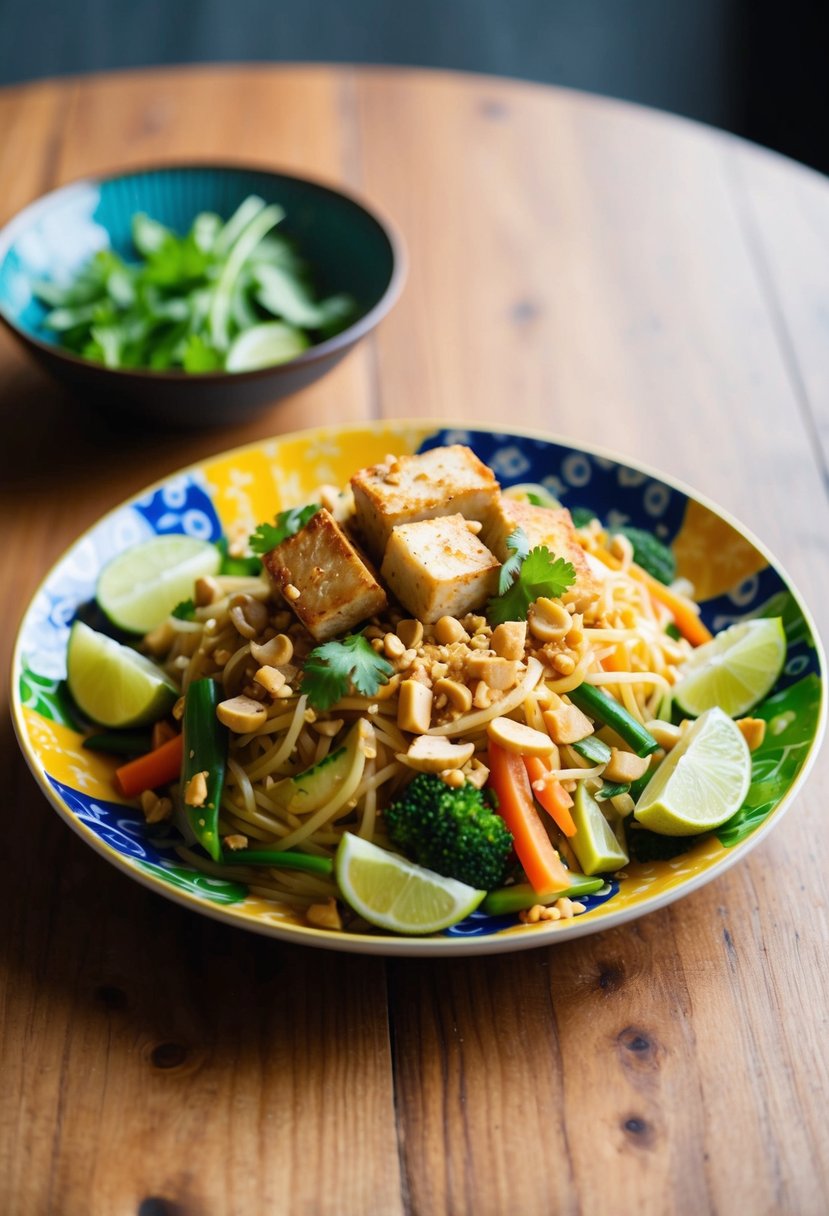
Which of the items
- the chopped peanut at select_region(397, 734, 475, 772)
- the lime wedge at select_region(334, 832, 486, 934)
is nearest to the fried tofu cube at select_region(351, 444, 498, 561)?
the chopped peanut at select_region(397, 734, 475, 772)

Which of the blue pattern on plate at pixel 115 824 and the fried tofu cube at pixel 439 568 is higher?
the fried tofu cube at pixel 439 568

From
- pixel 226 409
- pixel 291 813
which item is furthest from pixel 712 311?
pixel 291 813

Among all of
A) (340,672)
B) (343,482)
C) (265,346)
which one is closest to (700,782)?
(340,672)

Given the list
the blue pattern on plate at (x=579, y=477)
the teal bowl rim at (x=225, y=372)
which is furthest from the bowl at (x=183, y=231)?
the blue pattern on plate at (x=579, y=477)

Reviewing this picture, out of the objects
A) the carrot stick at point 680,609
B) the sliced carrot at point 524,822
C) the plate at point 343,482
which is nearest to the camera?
the plate at point 343,482

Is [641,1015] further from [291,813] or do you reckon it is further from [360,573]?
[360,573]

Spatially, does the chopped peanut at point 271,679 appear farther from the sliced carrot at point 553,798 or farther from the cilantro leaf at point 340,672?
the sliced carrot at point 553,798

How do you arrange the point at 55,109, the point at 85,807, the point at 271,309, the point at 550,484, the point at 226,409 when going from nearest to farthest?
1. the point at 85,807
2. the point at 550,484
3. the point at 226,409
4. the point at 271,309
5. the point at 55,109
